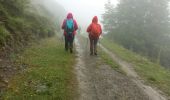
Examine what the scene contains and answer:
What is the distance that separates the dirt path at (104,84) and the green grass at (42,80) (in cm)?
39

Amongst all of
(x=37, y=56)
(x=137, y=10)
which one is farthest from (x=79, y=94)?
(x=137, y=10)

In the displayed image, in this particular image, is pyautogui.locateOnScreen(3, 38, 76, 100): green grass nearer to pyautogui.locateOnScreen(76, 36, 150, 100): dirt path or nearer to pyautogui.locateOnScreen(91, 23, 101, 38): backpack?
pyautogui.locateOnScreen(76, 36, 150, 100): dirt path

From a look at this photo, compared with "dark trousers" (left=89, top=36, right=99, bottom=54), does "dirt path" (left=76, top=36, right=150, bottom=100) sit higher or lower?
lower

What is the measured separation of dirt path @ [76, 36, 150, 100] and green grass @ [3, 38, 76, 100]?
39 centimetres

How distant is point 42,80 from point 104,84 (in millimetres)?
2143

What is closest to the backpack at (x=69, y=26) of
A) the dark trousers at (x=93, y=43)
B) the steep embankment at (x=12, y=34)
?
the dark trousers at (x=93, y=43)

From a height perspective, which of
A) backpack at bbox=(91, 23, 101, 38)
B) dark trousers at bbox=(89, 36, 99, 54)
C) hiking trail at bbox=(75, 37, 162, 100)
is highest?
backpack at bbox=(91, 23, 101, 38)

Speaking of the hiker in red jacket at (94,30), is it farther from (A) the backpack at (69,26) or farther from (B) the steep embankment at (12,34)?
(B) the steep embankment at (12,34)

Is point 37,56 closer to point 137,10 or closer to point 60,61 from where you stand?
point 60,61

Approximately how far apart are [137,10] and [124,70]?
85.9ft

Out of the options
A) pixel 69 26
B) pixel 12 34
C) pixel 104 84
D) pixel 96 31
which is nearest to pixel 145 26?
pixel 96 31

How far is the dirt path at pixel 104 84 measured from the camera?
9.67 m

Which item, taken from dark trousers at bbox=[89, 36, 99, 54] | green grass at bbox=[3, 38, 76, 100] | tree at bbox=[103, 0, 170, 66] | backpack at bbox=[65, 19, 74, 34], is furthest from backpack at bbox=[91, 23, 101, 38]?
tree at bbox=[103, 0, 170, 66]

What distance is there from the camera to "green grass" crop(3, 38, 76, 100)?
9030 millimetres
